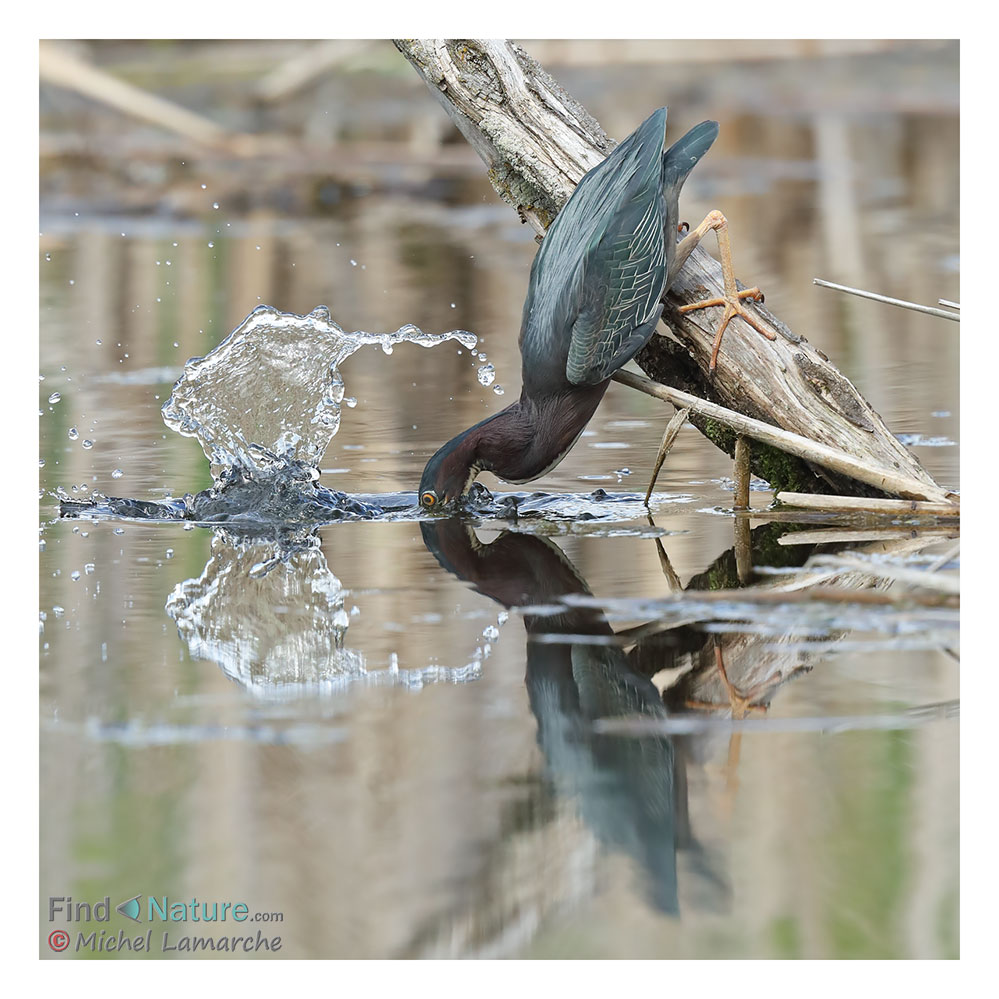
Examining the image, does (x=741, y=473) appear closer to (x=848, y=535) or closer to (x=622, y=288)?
(x=848, y=535)

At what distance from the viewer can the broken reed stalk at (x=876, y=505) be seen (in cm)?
446

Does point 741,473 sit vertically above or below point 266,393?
below

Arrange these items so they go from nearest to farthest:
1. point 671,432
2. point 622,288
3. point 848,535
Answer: point 848,535
point 622,288
point 671,432

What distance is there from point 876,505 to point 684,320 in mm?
966

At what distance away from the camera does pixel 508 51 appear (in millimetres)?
5062

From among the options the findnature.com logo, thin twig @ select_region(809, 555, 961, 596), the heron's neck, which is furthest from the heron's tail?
the findnature.com logo

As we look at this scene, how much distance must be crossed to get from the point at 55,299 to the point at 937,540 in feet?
22.9

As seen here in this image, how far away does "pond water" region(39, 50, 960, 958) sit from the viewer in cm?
255

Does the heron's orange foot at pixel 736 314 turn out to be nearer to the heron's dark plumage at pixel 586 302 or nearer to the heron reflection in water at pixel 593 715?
the heron's dark plumage at pixel 586 302

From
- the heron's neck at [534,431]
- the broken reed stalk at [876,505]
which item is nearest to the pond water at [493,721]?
the broken reed stalk at [876,505]

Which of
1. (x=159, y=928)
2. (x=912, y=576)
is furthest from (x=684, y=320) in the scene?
(x=159, y=928)

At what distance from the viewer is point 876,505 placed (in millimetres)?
4492

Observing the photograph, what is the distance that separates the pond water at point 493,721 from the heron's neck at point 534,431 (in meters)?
0.23

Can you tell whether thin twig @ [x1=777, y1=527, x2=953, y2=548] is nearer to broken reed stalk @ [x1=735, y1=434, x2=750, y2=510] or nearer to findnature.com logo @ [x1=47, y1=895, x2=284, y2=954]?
broken reed stalk @ [x1=735, y1=434, x2=750, y2=510]
